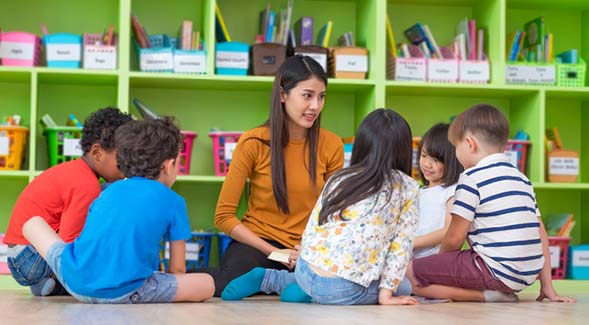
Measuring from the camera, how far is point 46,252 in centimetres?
234

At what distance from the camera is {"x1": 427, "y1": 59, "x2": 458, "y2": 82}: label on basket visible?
143 inches

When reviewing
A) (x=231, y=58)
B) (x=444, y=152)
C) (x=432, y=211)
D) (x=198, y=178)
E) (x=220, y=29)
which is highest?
(x=220, y=29)

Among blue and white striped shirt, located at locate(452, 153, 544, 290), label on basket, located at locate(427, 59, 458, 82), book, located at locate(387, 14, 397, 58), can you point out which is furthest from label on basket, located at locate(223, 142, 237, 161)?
blue and white striped shirt, located at locate(452, 153, 544, 290)

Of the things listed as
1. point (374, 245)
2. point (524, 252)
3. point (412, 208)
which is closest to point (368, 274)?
point (374, 245)

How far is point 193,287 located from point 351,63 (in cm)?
151

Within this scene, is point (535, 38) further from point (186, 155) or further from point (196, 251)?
point (196, 251)

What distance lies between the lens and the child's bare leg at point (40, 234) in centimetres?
236

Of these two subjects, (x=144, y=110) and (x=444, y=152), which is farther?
(x=144, y=110)

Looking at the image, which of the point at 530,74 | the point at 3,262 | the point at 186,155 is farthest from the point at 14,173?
the point at 530,74

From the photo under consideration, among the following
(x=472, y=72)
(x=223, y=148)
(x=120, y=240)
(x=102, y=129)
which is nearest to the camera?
(x=120, y=240)

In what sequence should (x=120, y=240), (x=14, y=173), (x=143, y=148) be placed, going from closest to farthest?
(x=120, y=240)
(x=143, y=148)
(x=14, y=173)

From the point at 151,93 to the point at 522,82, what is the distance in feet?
5.43

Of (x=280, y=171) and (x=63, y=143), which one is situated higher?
(x=63, y=143)

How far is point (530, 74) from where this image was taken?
12.1 feet
